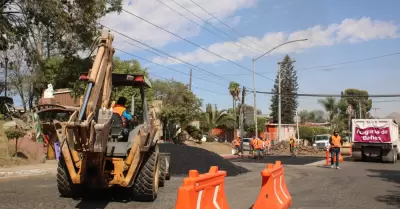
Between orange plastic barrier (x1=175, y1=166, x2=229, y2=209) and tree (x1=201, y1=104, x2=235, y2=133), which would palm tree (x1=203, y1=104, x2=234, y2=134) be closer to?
tree (x1=201, y1=104, x2=235, y2=133)

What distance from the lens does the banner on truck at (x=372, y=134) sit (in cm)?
2583

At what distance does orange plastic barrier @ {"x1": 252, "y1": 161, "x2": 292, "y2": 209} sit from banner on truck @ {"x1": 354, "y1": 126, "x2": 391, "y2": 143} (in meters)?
19.4

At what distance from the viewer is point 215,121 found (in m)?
50.6

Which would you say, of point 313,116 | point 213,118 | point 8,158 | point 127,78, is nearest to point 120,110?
point 127,78

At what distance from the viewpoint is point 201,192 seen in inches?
215

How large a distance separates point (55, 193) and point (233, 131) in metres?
48.9

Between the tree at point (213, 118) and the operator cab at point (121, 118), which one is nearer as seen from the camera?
the operator cab at point (121, 118)

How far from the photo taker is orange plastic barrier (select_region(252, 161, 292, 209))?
294 inches

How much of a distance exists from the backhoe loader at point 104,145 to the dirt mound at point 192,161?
20.7 ft

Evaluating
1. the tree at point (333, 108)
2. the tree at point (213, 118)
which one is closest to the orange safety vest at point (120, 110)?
the tree at point (213, 118)

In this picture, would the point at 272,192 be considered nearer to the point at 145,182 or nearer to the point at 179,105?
the point at 145,182

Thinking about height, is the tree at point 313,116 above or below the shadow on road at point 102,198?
above

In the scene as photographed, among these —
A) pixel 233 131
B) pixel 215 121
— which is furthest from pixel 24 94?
pixel 233 131

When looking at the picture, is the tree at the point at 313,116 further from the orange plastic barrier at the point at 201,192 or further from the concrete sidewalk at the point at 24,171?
the orange plastic barrier at the point at 201,192
